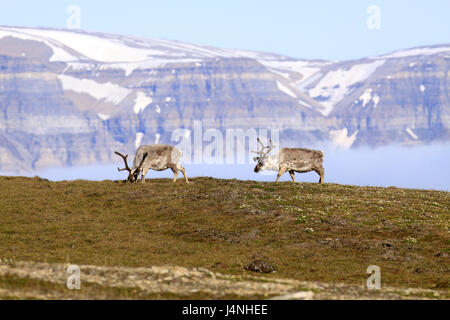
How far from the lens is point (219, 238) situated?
4856 cm

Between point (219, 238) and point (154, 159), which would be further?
point (154, 159)

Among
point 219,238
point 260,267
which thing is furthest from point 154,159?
point 260,267

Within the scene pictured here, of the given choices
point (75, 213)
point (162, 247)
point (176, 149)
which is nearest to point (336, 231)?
point (162, 247)

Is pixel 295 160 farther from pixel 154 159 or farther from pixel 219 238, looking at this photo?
pixel 219 238

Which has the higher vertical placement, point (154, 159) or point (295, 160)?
point (154, 159)

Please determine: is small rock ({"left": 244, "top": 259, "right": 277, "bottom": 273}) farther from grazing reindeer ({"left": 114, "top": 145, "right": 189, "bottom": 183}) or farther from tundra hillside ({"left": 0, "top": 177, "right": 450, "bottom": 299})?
grazing reindeer ({"left": 114, "top": 145, "right": 189, "bottom": 183})

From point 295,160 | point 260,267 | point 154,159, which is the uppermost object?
point 154,159

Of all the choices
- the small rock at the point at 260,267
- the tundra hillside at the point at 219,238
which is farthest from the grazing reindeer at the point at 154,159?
the small rock at the point at 260,267

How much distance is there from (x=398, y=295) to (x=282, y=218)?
2141 cm

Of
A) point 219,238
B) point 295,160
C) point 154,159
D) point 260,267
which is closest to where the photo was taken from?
point 260,267

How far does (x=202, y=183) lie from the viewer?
65.9 meters

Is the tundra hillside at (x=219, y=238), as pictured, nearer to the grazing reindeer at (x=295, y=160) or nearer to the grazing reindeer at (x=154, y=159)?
the grazing reindeer at (x=154, y=159)

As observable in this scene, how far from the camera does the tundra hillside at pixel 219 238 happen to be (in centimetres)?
3095

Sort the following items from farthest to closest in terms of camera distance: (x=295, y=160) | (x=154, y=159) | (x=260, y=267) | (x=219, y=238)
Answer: (x=295, y=160) → (x=154, y=159) → (x=219, y=238) → (x=260, y=267)
